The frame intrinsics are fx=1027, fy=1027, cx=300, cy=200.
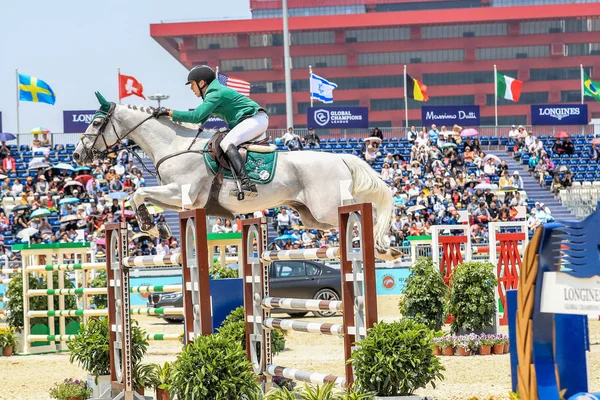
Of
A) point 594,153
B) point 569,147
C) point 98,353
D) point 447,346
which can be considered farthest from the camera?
point 569,147

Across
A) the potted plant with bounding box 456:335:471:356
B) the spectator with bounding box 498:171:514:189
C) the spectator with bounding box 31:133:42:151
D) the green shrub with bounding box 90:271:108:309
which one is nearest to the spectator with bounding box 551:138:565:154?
the spectator with bounding box 498:171:514:189

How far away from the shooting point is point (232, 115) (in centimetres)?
875

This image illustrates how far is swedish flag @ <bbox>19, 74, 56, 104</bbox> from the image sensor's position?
3061 cm

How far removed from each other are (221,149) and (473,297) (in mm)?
3801

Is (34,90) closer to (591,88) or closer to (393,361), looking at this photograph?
(591,88)

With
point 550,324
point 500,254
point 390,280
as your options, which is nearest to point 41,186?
point 390,280

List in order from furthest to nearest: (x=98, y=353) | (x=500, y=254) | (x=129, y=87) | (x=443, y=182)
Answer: (x=129, y=87) → (x=443, y=182) → (x=500, y=254) → (x=98, y=353)

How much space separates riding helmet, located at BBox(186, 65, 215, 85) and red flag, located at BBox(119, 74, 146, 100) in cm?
2166

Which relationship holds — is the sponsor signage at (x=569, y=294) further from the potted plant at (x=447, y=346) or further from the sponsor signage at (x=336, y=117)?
the sponsor signage at (x=336, y=117)

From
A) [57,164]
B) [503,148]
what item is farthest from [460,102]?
[57,164]

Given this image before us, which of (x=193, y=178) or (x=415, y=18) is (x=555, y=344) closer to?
(x=193, y=178)

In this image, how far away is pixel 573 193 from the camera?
26969mm

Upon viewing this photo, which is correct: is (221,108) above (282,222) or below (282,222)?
above

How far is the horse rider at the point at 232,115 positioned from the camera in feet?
28.1
